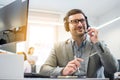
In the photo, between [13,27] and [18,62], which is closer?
[18,62]

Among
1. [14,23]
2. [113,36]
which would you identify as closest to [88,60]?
[14,23]

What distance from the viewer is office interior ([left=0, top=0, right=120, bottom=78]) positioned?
14.7 ft

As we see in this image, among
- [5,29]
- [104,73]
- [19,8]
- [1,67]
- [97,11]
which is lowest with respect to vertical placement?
[104,73]

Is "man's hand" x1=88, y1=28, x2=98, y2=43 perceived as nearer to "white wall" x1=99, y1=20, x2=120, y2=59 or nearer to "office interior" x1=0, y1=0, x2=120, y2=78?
"office interior" x1=0, y1=0, x2=120, y2=78

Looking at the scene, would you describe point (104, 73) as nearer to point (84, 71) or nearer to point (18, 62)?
point (84, 71)

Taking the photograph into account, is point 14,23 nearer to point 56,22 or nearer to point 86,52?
point 86,52

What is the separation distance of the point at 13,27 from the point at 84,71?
487mm

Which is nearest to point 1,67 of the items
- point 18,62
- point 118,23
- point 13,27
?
point 18,62

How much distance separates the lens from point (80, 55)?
1309 millimetres

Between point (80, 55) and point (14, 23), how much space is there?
474 mm

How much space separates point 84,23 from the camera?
140cm

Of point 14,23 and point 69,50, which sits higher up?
point 14,23

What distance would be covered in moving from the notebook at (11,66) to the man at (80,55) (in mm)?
319

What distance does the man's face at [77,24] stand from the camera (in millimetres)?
1384
